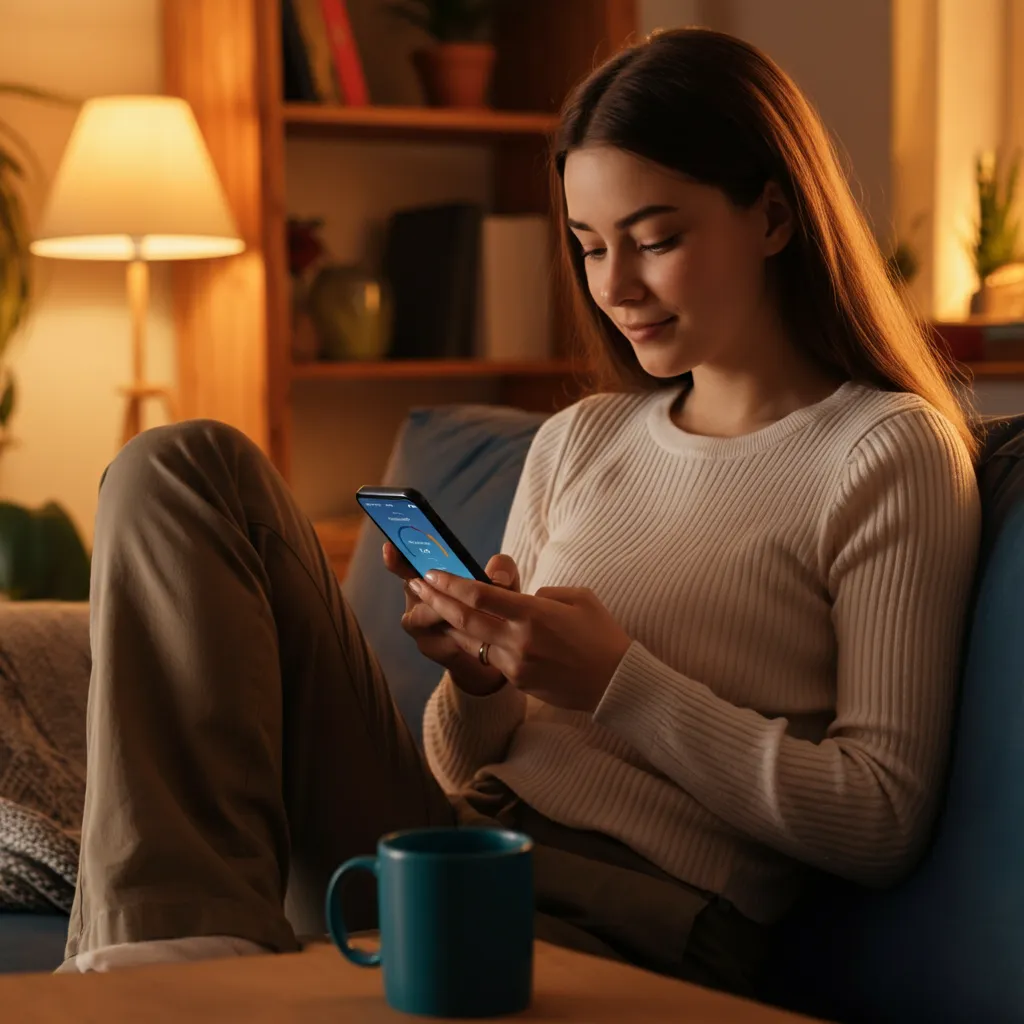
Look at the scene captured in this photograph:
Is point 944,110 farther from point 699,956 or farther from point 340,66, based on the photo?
point 699,956

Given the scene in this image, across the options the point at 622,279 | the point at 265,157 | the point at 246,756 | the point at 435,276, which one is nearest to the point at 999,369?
the point at 435,276

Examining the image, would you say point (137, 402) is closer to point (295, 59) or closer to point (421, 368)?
point (421, 368)

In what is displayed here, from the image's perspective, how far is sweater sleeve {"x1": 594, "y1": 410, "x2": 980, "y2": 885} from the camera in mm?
1128

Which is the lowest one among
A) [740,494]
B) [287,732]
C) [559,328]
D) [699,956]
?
[699,956]

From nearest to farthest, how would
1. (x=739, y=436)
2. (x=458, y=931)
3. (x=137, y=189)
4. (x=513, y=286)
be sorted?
1. (x=458, y=931)
2. (x=739, y=436)
3. (x=137, y=189)
4. (x=513, y=286)

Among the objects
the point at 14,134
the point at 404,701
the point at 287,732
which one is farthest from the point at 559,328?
the point at 287,732

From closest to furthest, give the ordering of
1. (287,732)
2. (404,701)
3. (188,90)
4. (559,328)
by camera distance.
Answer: (287,732)
(404,701)
(188,90)
(559,328)

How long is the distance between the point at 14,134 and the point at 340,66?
0.62m

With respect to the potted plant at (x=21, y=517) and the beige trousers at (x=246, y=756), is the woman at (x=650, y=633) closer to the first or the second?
the beige trousers at (x=246, y=756)

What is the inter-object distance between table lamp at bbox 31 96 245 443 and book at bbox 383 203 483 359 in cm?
54

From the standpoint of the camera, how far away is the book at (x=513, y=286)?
315 cm

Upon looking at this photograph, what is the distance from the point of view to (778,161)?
51.4 inches

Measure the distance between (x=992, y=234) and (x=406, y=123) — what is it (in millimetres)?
1126

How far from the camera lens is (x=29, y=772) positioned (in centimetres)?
149
